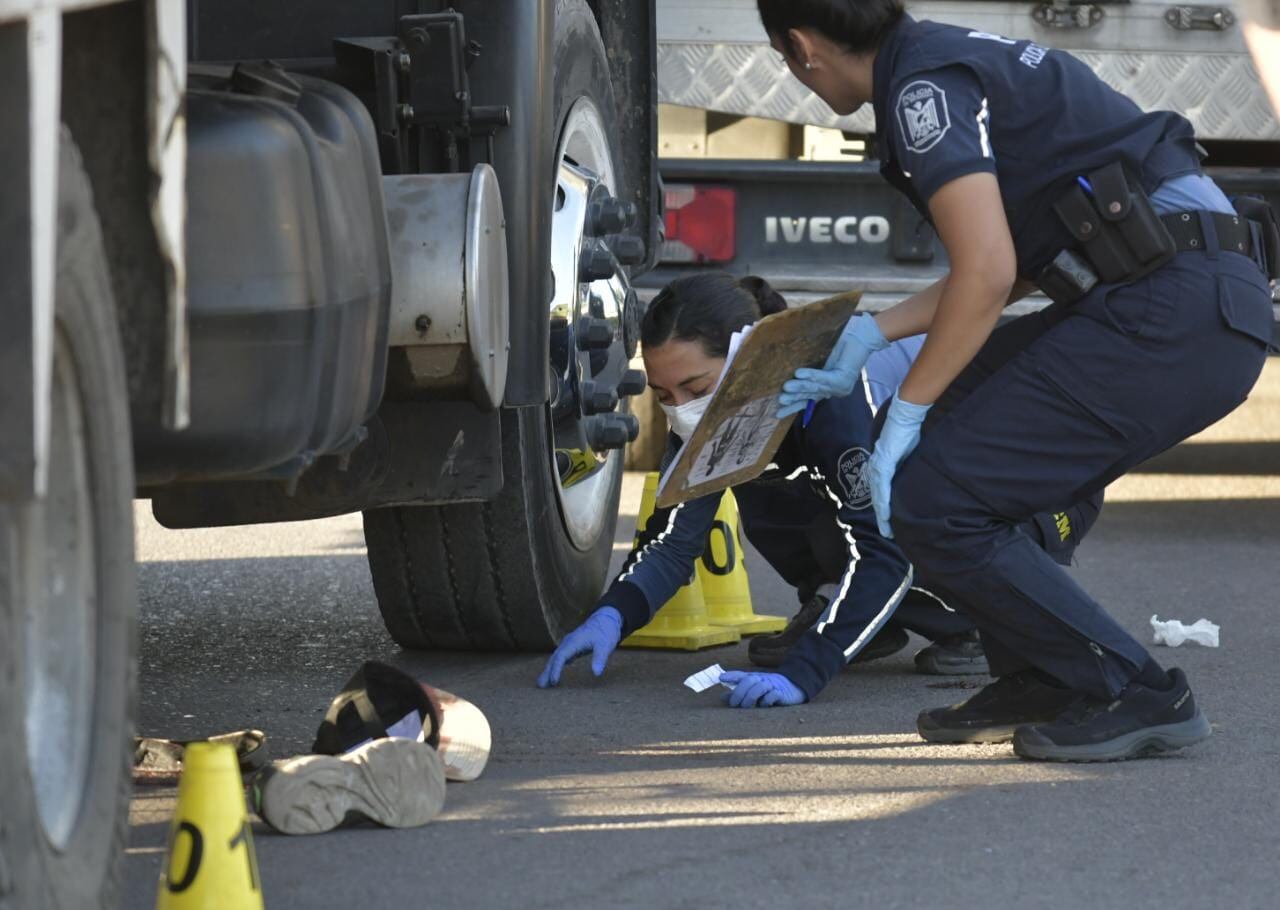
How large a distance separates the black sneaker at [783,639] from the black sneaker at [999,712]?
0.70 m

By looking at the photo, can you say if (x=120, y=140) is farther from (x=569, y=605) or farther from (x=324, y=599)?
(x=324, y=599)

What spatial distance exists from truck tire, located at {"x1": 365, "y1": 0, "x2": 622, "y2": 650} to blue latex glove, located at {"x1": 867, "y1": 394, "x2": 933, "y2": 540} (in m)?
0.67

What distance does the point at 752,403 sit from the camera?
3377 mm

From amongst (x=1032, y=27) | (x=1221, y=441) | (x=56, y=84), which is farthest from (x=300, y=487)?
(x=1221, y=441)

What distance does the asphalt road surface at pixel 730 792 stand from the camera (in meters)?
2.43

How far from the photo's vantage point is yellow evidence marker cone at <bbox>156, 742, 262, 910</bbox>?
6.82ft

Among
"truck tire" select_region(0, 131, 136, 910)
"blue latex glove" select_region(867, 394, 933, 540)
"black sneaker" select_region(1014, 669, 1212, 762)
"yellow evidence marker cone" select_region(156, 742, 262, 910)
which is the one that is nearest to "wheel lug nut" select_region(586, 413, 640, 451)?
"blue latex glove" select_region(867, 394, 933, 540)

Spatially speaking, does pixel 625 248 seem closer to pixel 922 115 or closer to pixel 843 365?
pixel 843 365

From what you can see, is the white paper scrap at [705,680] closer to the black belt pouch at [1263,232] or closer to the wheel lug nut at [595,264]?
the wheel lug nut at [595,264]

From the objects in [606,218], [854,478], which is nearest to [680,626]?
[854,478]

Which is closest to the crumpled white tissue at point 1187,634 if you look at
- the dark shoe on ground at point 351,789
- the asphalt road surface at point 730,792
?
the asphalt road surface at point 730,792

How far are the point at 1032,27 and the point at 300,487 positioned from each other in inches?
108

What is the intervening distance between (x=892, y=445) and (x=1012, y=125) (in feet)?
→ 1.59

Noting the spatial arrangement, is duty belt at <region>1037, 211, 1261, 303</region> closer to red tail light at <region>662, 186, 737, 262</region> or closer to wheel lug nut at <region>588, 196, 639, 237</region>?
wheel lug nut at <region>588, 196, 639, 237</region>
